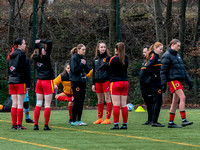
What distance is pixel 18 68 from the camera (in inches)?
400

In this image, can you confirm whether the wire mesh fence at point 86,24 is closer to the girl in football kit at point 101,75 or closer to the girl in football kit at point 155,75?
the girl in football kit at point 101,75

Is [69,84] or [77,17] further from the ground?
[77,17]

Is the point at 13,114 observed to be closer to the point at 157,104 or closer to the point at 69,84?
the point at 69,84

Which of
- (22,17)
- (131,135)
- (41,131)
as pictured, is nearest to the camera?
(131,135)

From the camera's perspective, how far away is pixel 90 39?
29.3 meters

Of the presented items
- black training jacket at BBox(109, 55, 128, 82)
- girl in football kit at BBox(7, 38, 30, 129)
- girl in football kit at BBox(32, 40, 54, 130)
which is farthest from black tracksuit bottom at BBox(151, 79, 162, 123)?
girl in football kit at BBox(7, 38, 30, 129)

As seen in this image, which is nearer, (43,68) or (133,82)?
(43,68)

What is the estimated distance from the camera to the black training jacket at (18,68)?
400 inches

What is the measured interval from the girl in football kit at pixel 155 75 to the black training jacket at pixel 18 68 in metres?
2.83

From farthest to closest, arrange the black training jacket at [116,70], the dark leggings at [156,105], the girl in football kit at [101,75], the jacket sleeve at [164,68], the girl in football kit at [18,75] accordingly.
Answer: the girl in football kit at [101,75] < the dark leggings at [156,105] < the jacket sleeve at [164,68] < the girl in football kit at [18,75] < the black training jacket at [116,70]

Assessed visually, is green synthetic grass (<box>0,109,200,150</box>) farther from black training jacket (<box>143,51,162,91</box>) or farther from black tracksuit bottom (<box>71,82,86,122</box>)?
black training jacket (<box>143,51,162,91</box>)

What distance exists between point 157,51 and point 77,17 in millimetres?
20440

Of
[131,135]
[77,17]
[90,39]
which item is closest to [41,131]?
[131,135]

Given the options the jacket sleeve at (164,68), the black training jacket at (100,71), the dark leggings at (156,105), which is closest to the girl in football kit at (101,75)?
the black training jacket at (100,71)
